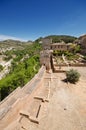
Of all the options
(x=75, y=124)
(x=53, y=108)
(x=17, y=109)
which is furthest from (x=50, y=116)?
(x=17, y=109)

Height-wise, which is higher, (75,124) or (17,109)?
(17,109)

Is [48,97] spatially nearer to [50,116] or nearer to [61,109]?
[61,109]

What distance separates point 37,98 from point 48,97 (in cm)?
75

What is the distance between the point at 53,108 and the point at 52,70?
8.79m

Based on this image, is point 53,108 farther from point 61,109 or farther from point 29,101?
point 29,101

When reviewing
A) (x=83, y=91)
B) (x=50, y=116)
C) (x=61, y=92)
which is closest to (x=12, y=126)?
(x=50, y=116)

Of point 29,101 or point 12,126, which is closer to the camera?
point 12,126

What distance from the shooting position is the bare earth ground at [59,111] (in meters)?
5.48

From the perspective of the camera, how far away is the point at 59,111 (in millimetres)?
6668

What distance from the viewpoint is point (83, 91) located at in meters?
9.63

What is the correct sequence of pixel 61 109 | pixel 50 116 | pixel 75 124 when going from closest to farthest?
1. pixel 75 124
2. pixel 50 116
3. pixel 61 109

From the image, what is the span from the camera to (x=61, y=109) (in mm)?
6879

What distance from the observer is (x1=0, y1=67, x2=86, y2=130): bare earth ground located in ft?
18.0

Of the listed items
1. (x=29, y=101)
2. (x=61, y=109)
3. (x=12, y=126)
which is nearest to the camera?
(x=12, y=126)
